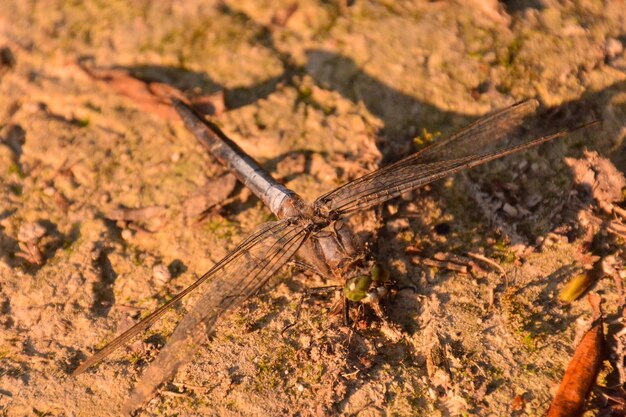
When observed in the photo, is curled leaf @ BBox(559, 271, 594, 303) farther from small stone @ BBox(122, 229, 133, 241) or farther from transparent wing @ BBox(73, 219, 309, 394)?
small stone @ BBox(122, 229, 133, 241)

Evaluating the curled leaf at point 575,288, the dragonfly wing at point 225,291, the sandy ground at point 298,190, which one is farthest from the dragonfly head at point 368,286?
the curled leaf at point 575,288

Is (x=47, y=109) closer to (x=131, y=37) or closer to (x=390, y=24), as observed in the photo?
(x=131, y=37)

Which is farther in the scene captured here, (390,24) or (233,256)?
(390,24)

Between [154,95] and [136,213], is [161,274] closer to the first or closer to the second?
[136,213]

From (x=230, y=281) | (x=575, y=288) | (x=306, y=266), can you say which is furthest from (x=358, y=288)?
(x=575, y=288)

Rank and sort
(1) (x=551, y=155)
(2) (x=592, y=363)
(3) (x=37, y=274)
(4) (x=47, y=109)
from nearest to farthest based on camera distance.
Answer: (2) (x=592, y=363), (3) (x=37, y=274), (1) (x=551, y=155), (4) (x=47, y=109)

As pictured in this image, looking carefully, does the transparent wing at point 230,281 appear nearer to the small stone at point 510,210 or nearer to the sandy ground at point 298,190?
the sandy ground at point 298,190

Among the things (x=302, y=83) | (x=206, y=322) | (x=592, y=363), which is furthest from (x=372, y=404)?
(x=302, y=83)

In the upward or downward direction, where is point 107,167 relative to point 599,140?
downward
